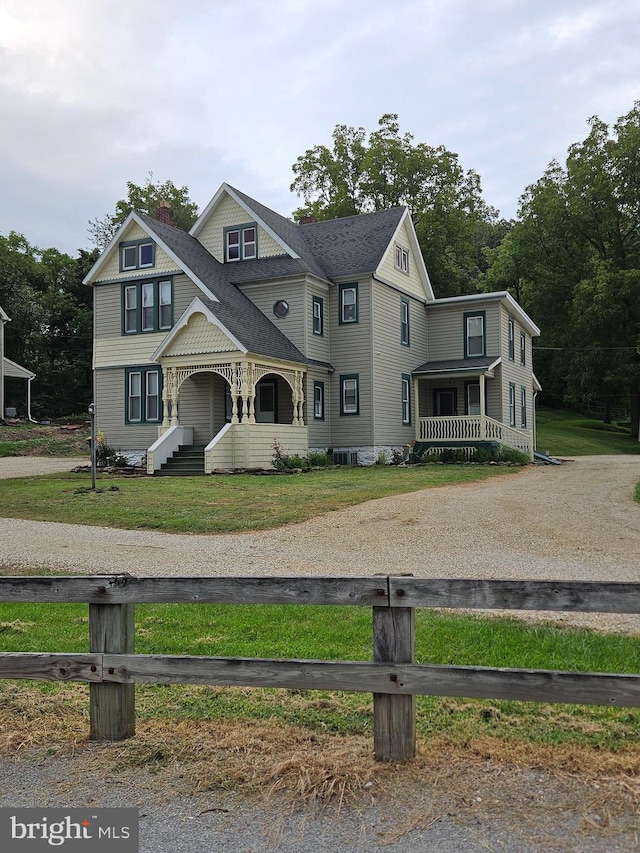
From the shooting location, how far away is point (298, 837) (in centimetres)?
335

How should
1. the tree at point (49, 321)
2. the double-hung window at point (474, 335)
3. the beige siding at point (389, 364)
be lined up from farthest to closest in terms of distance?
the tree at point (49, 321) < the double-hung window at point (474, 335) < the beige siding at point (389, 364)

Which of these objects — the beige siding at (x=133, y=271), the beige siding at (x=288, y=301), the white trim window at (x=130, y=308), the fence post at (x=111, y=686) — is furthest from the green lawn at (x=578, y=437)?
the fence post at (x=111, y=686)

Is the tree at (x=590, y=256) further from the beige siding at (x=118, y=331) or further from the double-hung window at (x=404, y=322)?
the beige siding at (x=118, y=331)

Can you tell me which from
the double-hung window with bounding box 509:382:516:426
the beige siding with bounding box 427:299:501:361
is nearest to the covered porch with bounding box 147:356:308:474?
the beige siding with bounding box 427:299:501:361

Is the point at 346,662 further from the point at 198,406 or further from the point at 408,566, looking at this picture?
the point at 198,406

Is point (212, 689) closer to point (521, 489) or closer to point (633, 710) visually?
point (633, 710)

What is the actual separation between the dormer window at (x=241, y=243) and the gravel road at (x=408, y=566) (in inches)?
398

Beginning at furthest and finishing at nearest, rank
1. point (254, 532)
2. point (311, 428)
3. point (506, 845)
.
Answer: point (311, 428)
point (254, 532)
point (506, 845)

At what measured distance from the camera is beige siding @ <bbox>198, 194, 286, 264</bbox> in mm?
27625

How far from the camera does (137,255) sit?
89.6 feet

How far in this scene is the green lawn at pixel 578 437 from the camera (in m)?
38.6

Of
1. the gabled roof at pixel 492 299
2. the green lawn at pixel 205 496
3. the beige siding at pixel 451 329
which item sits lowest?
the green lawn at pixel 205 496

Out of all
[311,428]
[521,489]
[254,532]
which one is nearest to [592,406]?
[311,428]

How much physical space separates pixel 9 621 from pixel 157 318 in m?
20.5
